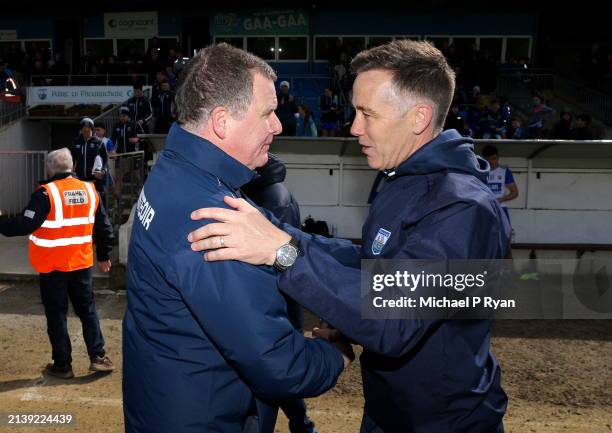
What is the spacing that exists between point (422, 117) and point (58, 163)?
14.1 feet

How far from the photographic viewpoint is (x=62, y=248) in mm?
5281

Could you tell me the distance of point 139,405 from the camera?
6.49ft

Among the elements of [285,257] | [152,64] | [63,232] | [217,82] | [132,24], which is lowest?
[63,232]

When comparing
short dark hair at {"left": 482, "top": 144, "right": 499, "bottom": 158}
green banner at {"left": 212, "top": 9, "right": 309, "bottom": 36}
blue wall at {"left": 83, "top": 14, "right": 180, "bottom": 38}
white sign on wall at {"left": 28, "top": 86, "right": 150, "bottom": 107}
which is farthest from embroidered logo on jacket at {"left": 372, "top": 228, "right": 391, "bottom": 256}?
blue wall at {"left": 83, "top": 14, "right": 180, "bottom": 38}

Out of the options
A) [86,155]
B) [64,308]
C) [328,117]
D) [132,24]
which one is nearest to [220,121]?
[64,308]

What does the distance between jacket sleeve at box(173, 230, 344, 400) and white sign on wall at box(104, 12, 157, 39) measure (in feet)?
79.5

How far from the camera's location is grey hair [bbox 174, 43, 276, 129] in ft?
6.18

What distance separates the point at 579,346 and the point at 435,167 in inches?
221

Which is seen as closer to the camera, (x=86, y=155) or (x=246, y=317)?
(x=246, y=317)

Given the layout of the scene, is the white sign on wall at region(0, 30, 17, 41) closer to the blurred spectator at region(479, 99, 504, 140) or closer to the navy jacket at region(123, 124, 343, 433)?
the blurred spectator at region(479, 99, 504, 140)

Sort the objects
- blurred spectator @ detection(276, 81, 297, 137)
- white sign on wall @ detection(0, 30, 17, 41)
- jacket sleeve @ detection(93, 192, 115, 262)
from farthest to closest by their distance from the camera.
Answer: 1. white sign on wall @ detection(0, 30, 17, 41)
2. blurred spectator @ detection(276, 81, 297, 137)
3. jacket sleeve @ detection(93, 192, 115, 262)

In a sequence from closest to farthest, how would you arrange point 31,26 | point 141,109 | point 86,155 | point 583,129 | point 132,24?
point 86,155 < point 583,129 < point 141,109 < point 132,24 < point 31,26

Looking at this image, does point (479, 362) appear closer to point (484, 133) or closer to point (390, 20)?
point (484, 133)

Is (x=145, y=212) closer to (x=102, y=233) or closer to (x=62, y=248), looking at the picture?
(x=62, y=248)
